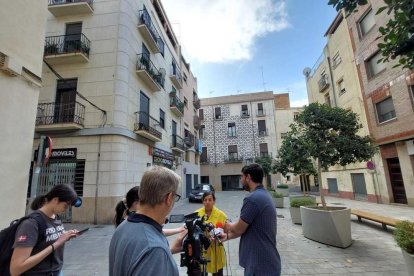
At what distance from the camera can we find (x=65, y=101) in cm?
1070

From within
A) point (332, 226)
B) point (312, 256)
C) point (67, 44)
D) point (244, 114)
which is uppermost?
point (244, 114)

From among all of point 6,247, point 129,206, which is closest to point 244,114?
point 129,206

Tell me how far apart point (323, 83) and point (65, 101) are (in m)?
19.6

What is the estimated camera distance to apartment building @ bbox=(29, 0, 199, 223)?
9664mm

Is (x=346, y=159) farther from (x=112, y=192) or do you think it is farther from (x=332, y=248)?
(x=112, y=192)

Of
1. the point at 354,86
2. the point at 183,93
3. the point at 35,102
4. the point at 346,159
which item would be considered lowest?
the point at 346,159

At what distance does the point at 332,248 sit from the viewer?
5.57 metres

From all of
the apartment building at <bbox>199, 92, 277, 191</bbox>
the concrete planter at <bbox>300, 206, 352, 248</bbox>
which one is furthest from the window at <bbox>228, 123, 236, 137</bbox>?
the concrete planter at <bbox>300, 206, 352, 248</bbox>

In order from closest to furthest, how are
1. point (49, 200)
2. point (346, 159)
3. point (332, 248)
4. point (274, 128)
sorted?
point (49, 200), point (332, 248), point (346, 159), point (274, 128)

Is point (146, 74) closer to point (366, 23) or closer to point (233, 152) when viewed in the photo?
point (366, 23)

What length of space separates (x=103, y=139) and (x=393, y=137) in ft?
48.4

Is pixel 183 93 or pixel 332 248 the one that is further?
pixel 183 93

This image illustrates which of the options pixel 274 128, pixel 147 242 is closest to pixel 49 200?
pixel 147 242

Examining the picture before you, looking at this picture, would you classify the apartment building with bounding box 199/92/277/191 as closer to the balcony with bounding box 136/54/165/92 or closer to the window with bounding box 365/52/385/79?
the window with bounding box 365/52/385/79
